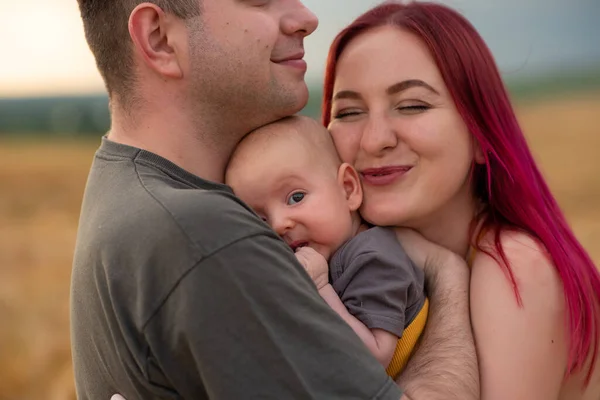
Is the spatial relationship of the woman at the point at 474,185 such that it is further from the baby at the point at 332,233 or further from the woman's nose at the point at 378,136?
the baby at the point at 332,233

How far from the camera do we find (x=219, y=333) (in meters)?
2.32

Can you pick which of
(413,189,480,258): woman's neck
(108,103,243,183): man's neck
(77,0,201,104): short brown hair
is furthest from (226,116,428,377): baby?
(77,0,201,104): short brown hair

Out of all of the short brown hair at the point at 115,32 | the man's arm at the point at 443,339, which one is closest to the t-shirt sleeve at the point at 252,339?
the man's arm at the point at 443,339

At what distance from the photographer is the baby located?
9.36 feet

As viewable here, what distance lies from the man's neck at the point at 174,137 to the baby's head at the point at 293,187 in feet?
0.36

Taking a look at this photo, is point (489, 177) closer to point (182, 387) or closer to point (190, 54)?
point (190, 54)

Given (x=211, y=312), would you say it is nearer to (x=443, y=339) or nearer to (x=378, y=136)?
(x=443, y=339)

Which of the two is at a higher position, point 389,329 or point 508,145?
point 508,145

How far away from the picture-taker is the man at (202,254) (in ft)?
7.66

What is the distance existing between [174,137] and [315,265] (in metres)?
0.73

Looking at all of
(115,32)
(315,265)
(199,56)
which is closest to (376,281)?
(315,265)

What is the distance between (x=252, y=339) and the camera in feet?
7.66

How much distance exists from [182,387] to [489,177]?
1612 millimetres

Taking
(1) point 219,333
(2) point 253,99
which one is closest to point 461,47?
(2) point 253,99
